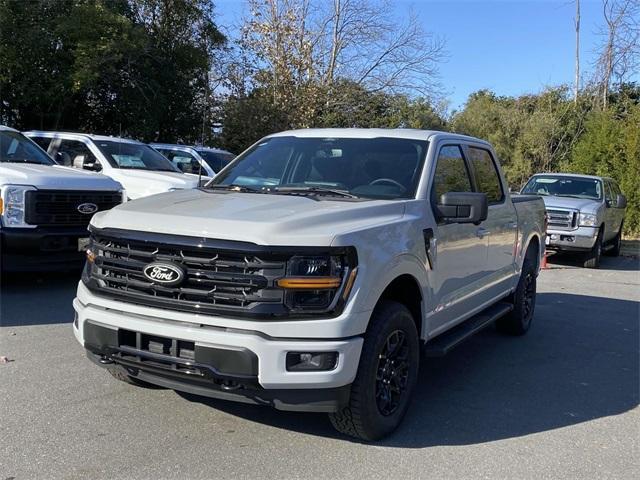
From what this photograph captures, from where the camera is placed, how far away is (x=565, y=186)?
1473 centimetres

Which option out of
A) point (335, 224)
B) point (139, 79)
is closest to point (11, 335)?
point (335, 224)

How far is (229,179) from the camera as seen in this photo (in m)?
5.22

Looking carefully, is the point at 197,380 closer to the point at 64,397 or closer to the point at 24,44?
the point at 64,397

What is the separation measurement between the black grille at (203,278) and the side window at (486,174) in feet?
9.98

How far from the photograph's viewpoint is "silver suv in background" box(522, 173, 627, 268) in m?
13.1

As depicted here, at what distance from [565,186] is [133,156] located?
961 cm

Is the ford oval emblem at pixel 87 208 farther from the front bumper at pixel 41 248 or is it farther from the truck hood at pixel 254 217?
the truck hood at pixel 254 217

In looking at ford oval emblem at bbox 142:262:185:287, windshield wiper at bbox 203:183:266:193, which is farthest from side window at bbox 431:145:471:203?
ford oval emblem at bbox 142:262:185:287

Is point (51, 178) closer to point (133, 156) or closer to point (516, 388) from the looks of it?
point (133, 156)

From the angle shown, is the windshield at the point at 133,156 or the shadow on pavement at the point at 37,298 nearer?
the shadow on pavement at the point at 37,298

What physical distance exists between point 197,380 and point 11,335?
10.4 feet

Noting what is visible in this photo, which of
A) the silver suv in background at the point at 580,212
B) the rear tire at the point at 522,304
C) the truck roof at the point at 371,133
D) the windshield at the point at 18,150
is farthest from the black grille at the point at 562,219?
the windshield at the point at 18,150

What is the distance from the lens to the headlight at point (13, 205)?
7129 mm

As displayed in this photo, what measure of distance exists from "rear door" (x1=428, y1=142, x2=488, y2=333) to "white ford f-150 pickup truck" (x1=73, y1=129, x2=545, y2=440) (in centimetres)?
2
